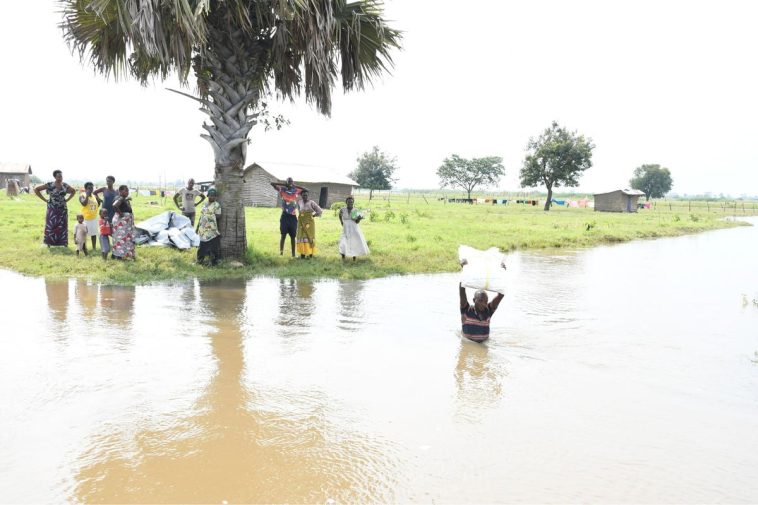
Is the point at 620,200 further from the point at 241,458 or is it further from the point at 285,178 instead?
the point at 241,458

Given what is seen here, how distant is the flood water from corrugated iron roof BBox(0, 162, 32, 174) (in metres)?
52.8

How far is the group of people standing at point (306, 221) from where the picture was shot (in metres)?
12.1

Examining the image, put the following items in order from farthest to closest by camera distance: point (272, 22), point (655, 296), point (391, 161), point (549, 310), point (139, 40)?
point (391, 161)
point (272, 22)
point (655, 296)
point (139, 40)
point (549, 310)

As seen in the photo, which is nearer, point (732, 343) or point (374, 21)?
point (732, 343)

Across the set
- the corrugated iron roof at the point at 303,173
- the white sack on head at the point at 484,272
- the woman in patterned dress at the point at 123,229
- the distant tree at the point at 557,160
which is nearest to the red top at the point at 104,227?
the woman in patterned dress at the point at 123,229

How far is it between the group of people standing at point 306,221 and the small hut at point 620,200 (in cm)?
4592

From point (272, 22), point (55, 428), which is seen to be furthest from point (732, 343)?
point (272, 22)

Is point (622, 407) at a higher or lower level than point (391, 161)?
lower

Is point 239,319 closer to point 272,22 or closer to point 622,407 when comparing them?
point 622,407

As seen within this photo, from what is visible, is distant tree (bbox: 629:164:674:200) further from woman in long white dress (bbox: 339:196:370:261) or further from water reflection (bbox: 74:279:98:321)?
water reflection (bbox: 74:279:98:321)

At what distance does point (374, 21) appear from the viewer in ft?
36.5

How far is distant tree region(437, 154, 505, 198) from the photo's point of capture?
97688 millimetres

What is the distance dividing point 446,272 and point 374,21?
516cm

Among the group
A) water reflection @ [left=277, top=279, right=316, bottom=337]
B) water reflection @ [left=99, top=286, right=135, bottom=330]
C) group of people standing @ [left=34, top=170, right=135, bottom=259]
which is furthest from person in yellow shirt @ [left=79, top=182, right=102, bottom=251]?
water reflection @ [left=277, top=279, right=316, bottom=337]
